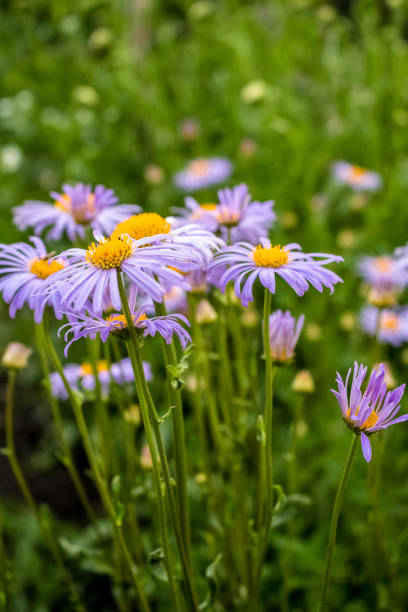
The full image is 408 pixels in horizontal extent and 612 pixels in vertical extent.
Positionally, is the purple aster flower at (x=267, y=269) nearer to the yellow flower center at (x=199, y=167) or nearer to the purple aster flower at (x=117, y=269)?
the purple aster flower at (x=117, y=269)

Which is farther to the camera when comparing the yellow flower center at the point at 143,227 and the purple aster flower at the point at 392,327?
the purple aster flower at the point at 392,327

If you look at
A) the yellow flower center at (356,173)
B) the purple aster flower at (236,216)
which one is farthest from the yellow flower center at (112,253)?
the yellow flower center at (356,173)

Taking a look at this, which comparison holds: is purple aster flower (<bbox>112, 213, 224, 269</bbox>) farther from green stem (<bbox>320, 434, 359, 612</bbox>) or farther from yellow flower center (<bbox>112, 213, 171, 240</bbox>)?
green stem (<bbox>320, 434, 359, 612</bbox>)

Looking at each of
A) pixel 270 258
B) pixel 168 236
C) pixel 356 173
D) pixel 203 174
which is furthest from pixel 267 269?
pixel 356 173

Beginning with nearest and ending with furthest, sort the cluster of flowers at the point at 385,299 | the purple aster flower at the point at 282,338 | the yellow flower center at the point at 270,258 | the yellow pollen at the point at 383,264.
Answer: the yellow flower center at the point at 270,258
the purple aster flower at the point at 282,338
the cluster of flowers at the point at 385,299
the yellow pollen at the point at 383,264

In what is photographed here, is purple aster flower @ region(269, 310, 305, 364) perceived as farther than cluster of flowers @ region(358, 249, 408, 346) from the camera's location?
No

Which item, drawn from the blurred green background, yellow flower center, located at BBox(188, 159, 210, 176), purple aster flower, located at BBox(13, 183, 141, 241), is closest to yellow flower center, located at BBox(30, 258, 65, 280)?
purple aster flower, located at BBox(13, 183, 141, 241)
